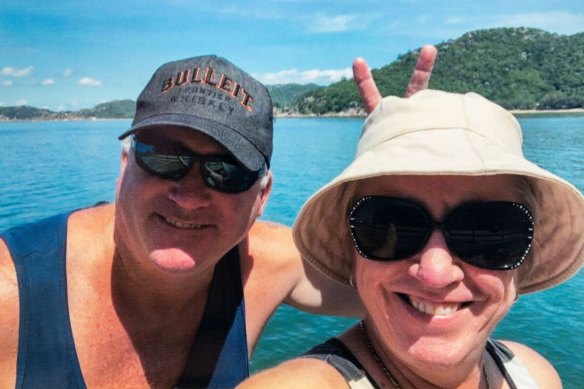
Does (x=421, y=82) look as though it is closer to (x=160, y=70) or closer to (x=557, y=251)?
(x=557, y=251)

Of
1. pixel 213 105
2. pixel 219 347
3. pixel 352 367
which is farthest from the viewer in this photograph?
pixel 219 347

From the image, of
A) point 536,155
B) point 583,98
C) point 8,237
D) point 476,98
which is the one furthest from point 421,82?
point 583,98

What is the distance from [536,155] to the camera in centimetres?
3572

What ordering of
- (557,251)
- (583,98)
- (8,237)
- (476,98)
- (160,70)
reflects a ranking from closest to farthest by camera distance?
(476,98) → (557,251) → (8,237) → (160,70) → (583,98)

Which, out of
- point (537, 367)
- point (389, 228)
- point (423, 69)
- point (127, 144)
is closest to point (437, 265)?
point (389, 228)

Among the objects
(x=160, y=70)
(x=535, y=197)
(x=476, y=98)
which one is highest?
(x=160, y=70)

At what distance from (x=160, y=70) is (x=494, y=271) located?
1.84m

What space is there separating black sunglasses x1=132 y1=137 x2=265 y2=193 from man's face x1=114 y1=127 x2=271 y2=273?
Result: 24 mm

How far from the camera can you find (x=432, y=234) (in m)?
1.71

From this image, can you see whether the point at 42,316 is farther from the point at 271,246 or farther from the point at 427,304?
the point at 427,304

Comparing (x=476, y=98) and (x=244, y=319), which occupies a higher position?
(x=476, y=98)

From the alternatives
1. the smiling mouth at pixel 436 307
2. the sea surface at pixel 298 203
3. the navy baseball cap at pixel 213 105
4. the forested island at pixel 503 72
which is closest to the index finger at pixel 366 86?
the navy baseball cap at pixel 213 105

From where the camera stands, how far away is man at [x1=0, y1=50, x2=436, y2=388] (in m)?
2.27

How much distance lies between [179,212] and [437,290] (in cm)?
129
